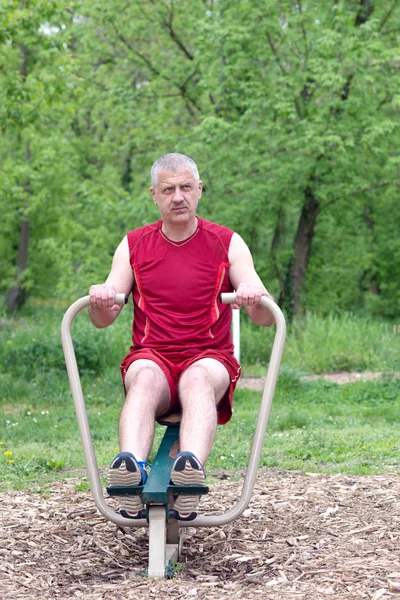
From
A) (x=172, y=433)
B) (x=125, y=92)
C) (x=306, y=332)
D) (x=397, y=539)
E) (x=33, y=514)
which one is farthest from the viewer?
(x=125, y=92)

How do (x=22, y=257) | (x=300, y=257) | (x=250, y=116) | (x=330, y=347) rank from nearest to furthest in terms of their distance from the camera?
(x=330, y=347), (x=250, y=116), (x=300, y=257), (x=22, y=257)

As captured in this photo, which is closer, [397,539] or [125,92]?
[397,539]

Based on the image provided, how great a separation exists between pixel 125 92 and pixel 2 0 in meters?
6.53

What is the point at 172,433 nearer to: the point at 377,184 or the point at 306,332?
the point at 306,332

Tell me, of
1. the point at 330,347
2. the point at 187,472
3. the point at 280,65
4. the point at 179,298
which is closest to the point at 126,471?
the point at 187,472

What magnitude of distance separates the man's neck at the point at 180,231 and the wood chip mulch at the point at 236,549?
1268 millimetres

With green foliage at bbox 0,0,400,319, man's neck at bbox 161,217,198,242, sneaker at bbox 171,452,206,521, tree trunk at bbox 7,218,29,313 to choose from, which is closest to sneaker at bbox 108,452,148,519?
sneaker at bbox 171,452,206,521

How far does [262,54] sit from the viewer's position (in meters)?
14.0

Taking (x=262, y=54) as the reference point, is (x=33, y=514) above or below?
below

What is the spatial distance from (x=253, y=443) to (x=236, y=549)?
477mm

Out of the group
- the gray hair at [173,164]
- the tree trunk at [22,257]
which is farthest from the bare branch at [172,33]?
the gray hair at [173,164]

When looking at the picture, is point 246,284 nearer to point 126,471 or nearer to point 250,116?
point 126,471

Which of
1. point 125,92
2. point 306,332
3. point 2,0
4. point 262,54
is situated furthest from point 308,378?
point 125,92

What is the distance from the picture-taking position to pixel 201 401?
3.37 meters
